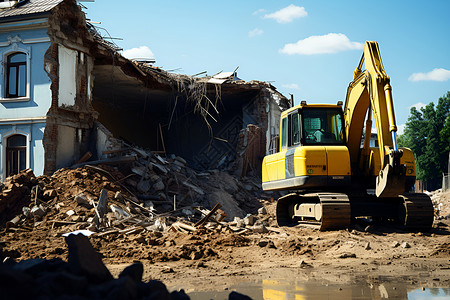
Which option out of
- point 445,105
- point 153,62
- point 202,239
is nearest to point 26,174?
point 202,239

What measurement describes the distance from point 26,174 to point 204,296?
35.1 feet

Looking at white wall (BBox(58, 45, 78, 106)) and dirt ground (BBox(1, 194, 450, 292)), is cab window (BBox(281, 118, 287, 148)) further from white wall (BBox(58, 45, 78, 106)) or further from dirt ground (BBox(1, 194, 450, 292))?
white wall (BBox(58, 45, 78, 106))

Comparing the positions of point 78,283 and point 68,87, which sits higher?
point 68,87

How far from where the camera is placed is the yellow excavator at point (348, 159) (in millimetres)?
10086

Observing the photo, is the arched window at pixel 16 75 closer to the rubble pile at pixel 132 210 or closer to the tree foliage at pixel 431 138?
the rubble pile at pixel 132 210

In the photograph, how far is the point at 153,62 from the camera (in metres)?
21.5

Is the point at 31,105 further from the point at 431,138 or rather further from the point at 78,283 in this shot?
the point at 431,138

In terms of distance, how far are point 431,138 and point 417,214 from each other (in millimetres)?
42000

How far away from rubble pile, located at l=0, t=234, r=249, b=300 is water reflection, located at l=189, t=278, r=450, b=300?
1.34 meters

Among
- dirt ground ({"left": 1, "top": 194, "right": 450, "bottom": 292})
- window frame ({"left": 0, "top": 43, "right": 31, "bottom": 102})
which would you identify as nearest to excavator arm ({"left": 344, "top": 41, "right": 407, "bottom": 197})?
dirt ground ({"left": 1, "top": 194, "right": 450, "bottom": 292})

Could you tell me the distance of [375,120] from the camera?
9.92m

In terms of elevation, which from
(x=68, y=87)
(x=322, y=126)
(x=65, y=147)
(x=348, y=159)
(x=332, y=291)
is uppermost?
(x=68, y=87)

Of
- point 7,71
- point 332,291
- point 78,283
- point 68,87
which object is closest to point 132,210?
point 68,87

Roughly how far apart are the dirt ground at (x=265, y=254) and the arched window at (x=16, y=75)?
7.17 metres
